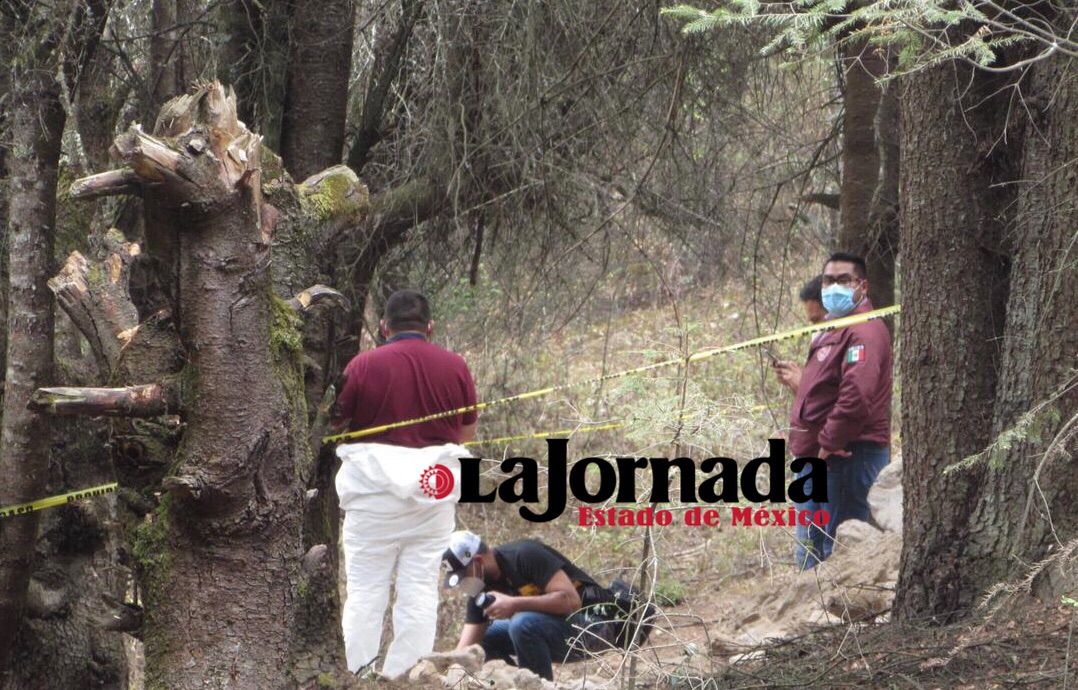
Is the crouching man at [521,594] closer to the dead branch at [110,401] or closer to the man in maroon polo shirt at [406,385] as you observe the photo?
the man in maroon polo shirt at [406,385]

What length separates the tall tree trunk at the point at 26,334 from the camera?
14.3 ft

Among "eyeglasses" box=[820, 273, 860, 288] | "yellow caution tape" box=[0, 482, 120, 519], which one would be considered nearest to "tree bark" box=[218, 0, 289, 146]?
"yellow caution tape" box=[0, 482, 120, 519]

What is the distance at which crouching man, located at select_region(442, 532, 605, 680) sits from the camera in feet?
19.5

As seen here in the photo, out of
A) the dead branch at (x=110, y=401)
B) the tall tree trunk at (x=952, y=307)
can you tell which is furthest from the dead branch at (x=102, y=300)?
the tall tree trunk at (x=952, y=307)

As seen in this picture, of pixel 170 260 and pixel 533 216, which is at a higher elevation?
pixel 533 216

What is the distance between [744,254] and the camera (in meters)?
7.48

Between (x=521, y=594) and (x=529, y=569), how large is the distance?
14cm

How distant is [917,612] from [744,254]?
3.49 metres

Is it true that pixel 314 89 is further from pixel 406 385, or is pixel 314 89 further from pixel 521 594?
pixel 521 594

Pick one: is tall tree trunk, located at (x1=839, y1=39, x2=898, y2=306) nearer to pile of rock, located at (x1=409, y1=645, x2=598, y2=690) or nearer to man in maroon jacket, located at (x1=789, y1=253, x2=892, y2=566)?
man in maroon jacket, located at (x1=789, y1=253, x2=892, y2=566)

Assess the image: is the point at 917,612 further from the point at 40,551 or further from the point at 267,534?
the point at 40,551

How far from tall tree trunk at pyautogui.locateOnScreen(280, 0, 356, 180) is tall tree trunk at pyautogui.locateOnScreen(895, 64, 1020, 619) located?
3.13 meters

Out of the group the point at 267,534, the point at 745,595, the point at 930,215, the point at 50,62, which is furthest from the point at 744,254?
the point at 267,534

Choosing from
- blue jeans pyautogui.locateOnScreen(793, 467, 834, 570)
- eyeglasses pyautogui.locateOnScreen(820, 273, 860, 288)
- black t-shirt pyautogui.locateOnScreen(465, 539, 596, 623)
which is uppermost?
eyeglasses pyautogui.locateOnScreen(820, 273, 860, 288)
